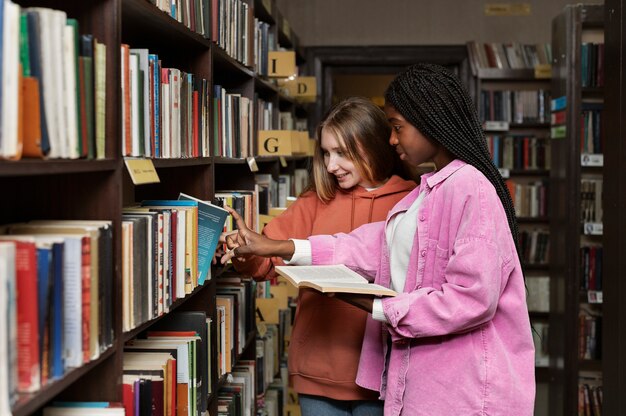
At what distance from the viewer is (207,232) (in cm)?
220

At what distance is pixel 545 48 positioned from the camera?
601cm

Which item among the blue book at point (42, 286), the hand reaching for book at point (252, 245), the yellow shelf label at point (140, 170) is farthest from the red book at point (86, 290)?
the hand reaching for book at point (252, 245)

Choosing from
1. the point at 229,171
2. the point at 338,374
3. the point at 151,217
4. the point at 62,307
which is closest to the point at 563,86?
the point at 229,171

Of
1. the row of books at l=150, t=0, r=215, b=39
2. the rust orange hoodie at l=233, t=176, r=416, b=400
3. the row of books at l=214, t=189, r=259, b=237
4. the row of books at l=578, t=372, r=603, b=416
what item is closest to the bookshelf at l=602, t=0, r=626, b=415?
the rust orange hoodie at l=233, t=176, r=416, b=400

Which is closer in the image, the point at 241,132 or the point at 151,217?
the point at 151,217

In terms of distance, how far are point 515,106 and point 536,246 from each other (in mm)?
1127

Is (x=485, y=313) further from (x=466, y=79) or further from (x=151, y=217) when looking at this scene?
(x=466, y=79)

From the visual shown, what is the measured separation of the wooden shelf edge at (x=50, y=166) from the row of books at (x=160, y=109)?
0.17m

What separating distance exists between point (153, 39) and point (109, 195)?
0.79 metres

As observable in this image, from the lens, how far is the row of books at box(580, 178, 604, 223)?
4.91 meters

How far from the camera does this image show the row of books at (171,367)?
1.72m

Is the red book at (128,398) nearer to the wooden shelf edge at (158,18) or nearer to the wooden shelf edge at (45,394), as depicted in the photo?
the wooden shelf edge at (45,394)

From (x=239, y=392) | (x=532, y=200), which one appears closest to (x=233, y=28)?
(x=239, y=392)

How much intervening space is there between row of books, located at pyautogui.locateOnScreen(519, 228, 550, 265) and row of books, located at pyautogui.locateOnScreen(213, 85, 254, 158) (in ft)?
11.9
